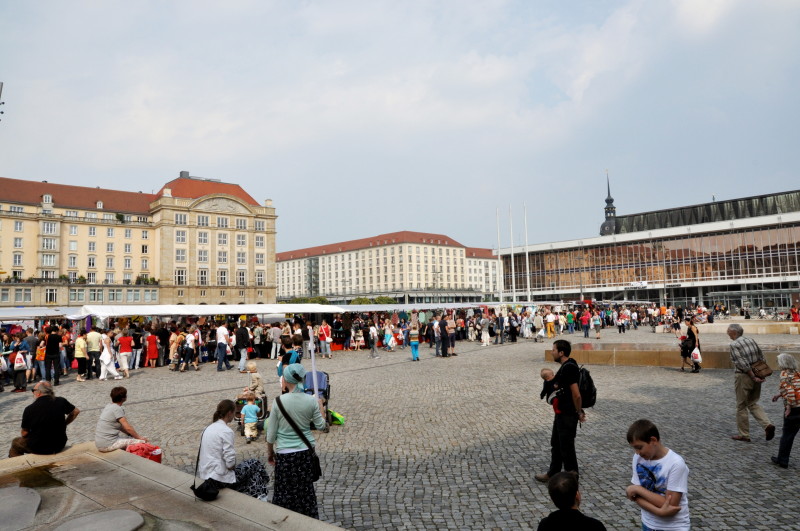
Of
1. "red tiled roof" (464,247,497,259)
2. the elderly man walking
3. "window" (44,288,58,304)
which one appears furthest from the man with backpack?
"red tiled roof" (464,247,497,259)

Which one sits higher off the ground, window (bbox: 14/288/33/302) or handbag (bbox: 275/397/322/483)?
window (bbox: 14/288/33/302)

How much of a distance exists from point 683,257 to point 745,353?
8009 cm

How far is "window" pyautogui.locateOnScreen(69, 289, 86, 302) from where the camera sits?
72188 mm

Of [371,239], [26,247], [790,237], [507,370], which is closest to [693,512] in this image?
[507,370]

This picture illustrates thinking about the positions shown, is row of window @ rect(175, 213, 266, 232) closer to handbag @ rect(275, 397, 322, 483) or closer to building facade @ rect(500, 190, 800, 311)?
building facade @ rect(500, 190, 800, 311)

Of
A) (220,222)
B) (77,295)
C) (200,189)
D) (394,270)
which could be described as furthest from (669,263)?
(77,295)

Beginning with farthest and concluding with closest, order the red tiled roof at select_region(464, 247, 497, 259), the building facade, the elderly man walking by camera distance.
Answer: the red tiled roof at select_region(464, 247, 497, 259) → the building facade → the elderly man walking

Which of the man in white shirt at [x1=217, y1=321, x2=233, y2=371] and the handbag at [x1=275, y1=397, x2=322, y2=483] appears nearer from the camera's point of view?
the handbag at [x1=275, y1=397, x2=322, y2=483]

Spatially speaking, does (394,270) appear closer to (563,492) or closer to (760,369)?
(760,369)

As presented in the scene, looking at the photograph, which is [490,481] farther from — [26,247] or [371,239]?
[371,239]

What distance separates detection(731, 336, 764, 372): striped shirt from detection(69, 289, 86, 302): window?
8290 cm

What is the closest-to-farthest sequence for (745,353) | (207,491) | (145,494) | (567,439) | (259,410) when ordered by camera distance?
(207,491), (145,494), (567,439), (745,353), (259,410)

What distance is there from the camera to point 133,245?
79938 mm

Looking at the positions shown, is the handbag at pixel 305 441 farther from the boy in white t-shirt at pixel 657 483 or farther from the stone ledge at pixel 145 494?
the boy in white t-shirt at pixel 657 483
